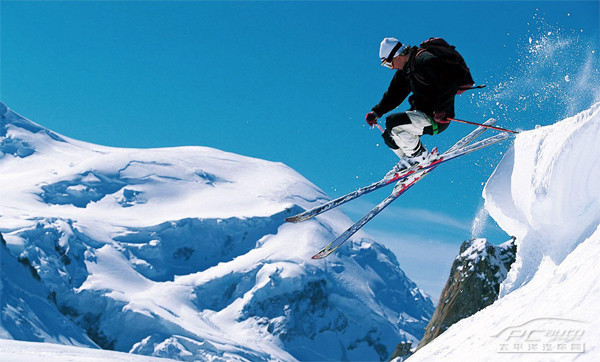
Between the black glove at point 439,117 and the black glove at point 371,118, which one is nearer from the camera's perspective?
the black glove at point 439,117

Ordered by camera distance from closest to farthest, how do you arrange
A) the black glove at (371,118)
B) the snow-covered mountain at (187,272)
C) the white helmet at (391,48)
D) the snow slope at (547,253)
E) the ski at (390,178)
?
1. the snow slope at (547,253)
2. the white helmet at (391,48)
3. the black glove at (371,118)
4. the ski at (390,178)
5. the snow-covered mountain at (187,272)

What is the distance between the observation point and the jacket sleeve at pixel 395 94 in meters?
7.11

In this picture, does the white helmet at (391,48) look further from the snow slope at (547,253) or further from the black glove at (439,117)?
the snow slope at (547,253)

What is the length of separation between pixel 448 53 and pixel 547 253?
228cm

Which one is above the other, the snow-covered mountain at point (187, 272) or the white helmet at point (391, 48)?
the snow-covered mountain at point (187, 272)

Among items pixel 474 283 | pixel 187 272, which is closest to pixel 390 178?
pixel 474 283

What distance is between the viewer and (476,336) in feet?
15.4

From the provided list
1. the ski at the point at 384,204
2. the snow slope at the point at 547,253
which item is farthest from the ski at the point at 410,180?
the snow slope at the point at 547,253

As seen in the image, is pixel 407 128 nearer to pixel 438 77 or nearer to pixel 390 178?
pixel 438 77

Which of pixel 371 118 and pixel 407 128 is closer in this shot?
pixel 407 128

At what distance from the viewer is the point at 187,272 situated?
7087 inches

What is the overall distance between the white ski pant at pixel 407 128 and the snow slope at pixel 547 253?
1088mm

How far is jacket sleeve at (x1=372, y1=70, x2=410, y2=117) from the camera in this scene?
7113mm

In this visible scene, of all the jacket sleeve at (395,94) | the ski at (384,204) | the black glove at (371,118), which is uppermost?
the jacket sleeve at (395,94)
